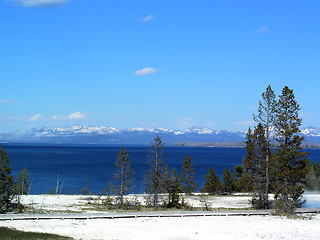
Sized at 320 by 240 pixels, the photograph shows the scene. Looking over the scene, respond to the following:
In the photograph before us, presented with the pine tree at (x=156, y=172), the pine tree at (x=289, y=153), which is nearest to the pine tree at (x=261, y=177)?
the pine tree at (x=289, y=153)

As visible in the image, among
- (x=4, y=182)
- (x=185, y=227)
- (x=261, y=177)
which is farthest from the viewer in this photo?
(x=261, y=177)

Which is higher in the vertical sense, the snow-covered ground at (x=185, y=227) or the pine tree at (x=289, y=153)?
the pine tree at (x=289, y=153)

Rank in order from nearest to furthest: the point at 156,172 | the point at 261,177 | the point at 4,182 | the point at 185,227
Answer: the point at 185,227, the point at 4,182, the point at 156,172, the point at 261,177

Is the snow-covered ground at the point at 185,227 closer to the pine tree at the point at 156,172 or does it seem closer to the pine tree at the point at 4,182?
the pine tree at the point at 4,182

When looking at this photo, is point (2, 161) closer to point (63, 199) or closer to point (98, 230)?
point (98, 230)

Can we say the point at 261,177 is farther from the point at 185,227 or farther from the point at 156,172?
the point at 185,227

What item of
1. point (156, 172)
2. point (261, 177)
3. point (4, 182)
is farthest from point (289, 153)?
point (4, 182)

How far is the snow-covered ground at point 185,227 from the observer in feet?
88.1

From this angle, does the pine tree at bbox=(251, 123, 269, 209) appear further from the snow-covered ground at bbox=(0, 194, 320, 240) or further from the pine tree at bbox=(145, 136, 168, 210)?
the pine tree at bbox=(145, 136, 168, 210)

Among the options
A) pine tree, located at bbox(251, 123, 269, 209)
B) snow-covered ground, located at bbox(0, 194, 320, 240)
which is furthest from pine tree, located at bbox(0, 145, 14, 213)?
pine tree, located at bbox(251, 123, 269, 209)

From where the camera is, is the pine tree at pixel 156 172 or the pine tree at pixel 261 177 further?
the pine tree at pixel 261 177

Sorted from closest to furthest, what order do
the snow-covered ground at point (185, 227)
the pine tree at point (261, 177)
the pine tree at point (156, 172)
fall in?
1. the snow-covered ground at point (185, 227)
2. the pine tree at point (156, 172)
3. the pine tree at point (261, 177)

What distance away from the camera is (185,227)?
30234 mm

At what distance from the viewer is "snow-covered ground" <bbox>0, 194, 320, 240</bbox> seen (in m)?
26.8
